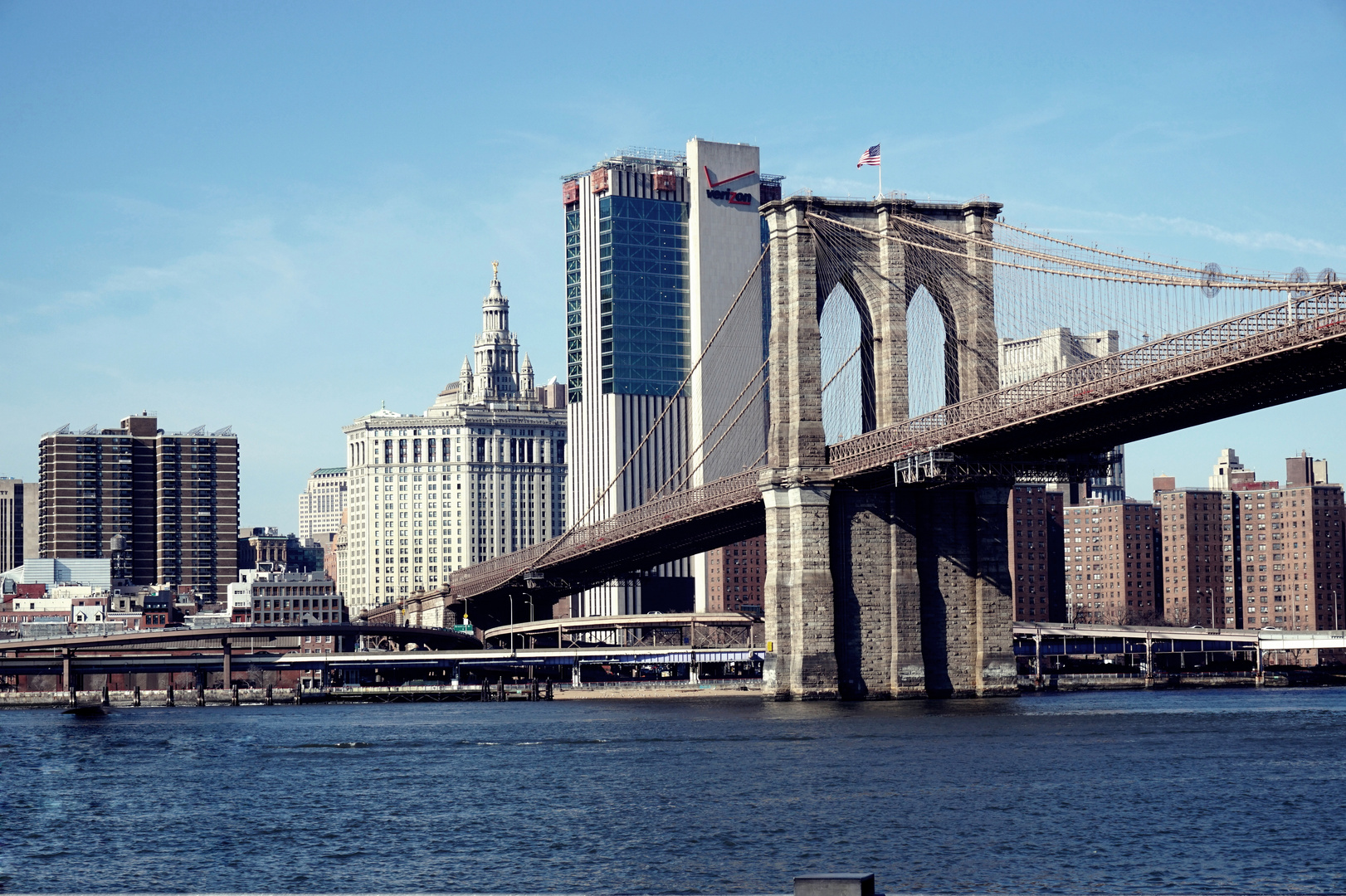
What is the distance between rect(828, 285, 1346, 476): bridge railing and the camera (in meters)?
62.3

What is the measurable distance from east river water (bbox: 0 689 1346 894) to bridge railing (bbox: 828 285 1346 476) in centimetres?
1312

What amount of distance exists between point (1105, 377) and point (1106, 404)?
132 centimetres

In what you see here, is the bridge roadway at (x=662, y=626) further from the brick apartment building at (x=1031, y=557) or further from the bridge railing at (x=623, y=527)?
the brick apartment building at (x=1031, y=557)

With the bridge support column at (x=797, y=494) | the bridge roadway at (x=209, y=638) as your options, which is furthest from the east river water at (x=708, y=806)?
the bridge roadway at (x=209, y=638)

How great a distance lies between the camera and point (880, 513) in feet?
304

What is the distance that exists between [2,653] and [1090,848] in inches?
4841

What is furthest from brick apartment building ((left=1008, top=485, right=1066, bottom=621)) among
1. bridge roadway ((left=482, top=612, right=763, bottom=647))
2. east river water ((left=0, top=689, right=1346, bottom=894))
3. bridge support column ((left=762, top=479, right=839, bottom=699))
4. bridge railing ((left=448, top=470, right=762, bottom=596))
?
east river water ((left=0, top=689, right=1346, bottom=894))

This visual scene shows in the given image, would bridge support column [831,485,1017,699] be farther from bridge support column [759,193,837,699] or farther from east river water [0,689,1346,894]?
east river water [0,689,1346,894]

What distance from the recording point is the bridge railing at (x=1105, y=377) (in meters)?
62.3

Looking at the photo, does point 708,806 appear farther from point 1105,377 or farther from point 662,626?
point 662,626

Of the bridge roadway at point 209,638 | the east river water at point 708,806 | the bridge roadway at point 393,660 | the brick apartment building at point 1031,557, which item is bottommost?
the east river water at point 708,806

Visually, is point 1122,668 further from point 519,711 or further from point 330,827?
point 330,827

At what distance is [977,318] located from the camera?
94125 millimetres

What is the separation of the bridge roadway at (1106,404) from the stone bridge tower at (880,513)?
2764 mm
